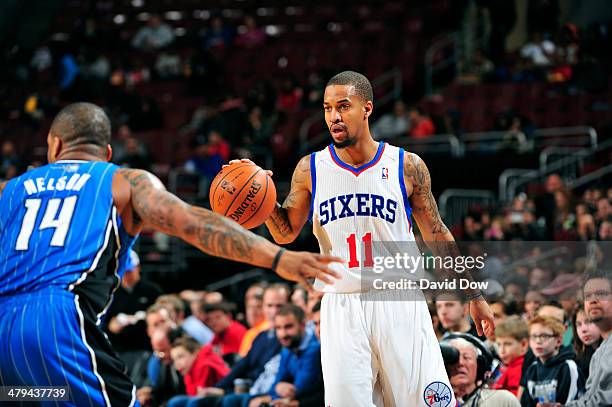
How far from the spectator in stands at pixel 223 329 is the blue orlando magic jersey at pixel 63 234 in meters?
5.70

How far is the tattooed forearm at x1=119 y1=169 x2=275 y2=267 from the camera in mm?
4430

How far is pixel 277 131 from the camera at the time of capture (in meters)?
18.0

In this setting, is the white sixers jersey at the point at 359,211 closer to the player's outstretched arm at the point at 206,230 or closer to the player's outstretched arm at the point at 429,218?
the player's outstretched arm at the point at 429,218

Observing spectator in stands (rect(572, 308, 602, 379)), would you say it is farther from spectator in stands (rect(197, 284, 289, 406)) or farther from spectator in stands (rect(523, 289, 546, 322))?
spectator in stands (rect(197, 284, 289, 406))

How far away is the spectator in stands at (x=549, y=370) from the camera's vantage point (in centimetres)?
695

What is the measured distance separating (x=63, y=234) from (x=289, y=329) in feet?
13.8

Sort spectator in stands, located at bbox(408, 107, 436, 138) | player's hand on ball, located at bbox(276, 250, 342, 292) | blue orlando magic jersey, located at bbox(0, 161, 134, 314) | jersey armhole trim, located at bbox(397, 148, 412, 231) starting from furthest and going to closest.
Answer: spectator in stands, located at bbox(408, 107, 436, 138) → jersey armhole trim, located at bbox(397, 148, 412, 231) → blue orlando magic jersey, located at bbox(0, 161, 134, 314) → player's hand on ball, located at bbox(276, 250, 342, 292)

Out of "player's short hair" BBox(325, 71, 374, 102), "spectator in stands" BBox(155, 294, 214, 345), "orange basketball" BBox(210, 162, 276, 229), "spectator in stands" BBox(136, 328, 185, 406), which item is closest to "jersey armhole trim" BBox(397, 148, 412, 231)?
"player's short hair" BBox(325, 71, 374, 102)

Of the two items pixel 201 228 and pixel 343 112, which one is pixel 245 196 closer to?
pixel 343 112

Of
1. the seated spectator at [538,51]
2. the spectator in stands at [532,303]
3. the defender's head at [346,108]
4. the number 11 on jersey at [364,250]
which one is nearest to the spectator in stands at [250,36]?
the seated spectator at [538,51]

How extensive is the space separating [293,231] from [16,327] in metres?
2.28

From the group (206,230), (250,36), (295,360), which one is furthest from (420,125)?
(206,230)

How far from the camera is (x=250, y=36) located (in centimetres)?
2141

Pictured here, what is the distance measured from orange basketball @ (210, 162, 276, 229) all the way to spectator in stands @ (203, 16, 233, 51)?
1557cm
